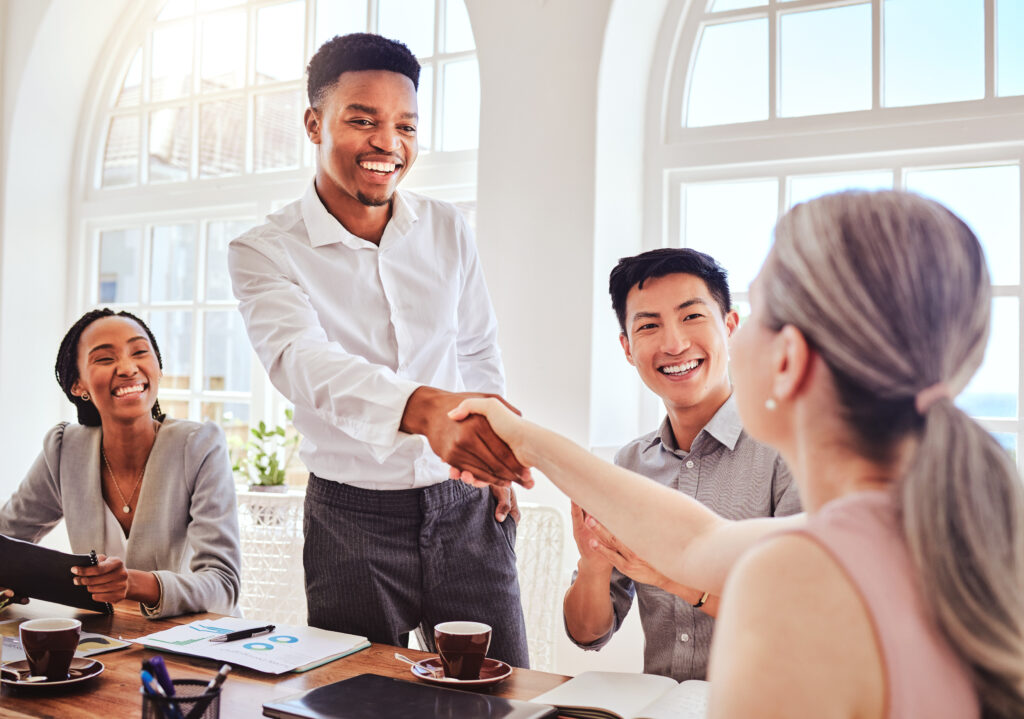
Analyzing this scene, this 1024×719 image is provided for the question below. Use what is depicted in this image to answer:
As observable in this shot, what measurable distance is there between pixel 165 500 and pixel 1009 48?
2.66 meters

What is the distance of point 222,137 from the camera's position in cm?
428

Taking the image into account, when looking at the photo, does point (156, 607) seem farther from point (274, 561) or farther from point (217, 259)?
point (217, 259)

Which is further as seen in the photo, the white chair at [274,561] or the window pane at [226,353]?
the window pane at [226,353]

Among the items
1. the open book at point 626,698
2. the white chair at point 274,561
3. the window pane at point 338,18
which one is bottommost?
the white chair at point 274,561

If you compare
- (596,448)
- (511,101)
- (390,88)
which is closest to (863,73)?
(511,101)

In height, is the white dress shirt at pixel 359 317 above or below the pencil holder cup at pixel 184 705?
above

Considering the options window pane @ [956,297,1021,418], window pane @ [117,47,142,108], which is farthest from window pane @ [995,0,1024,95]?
window pane @ [117,47,142,108]

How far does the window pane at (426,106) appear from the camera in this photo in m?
3.62

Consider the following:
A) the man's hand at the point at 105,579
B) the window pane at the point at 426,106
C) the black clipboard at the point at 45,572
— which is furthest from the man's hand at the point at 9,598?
the window pane at the point at 426,106

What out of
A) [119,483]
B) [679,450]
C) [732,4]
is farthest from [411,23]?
[679,450]

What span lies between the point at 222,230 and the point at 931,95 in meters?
3.04

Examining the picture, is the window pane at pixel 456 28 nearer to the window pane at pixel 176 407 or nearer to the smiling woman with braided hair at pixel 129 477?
the smiling woman with braided hair at pixel 129 477

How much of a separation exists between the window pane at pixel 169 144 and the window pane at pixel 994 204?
331 cm

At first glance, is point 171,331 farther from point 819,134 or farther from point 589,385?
point 819,134
